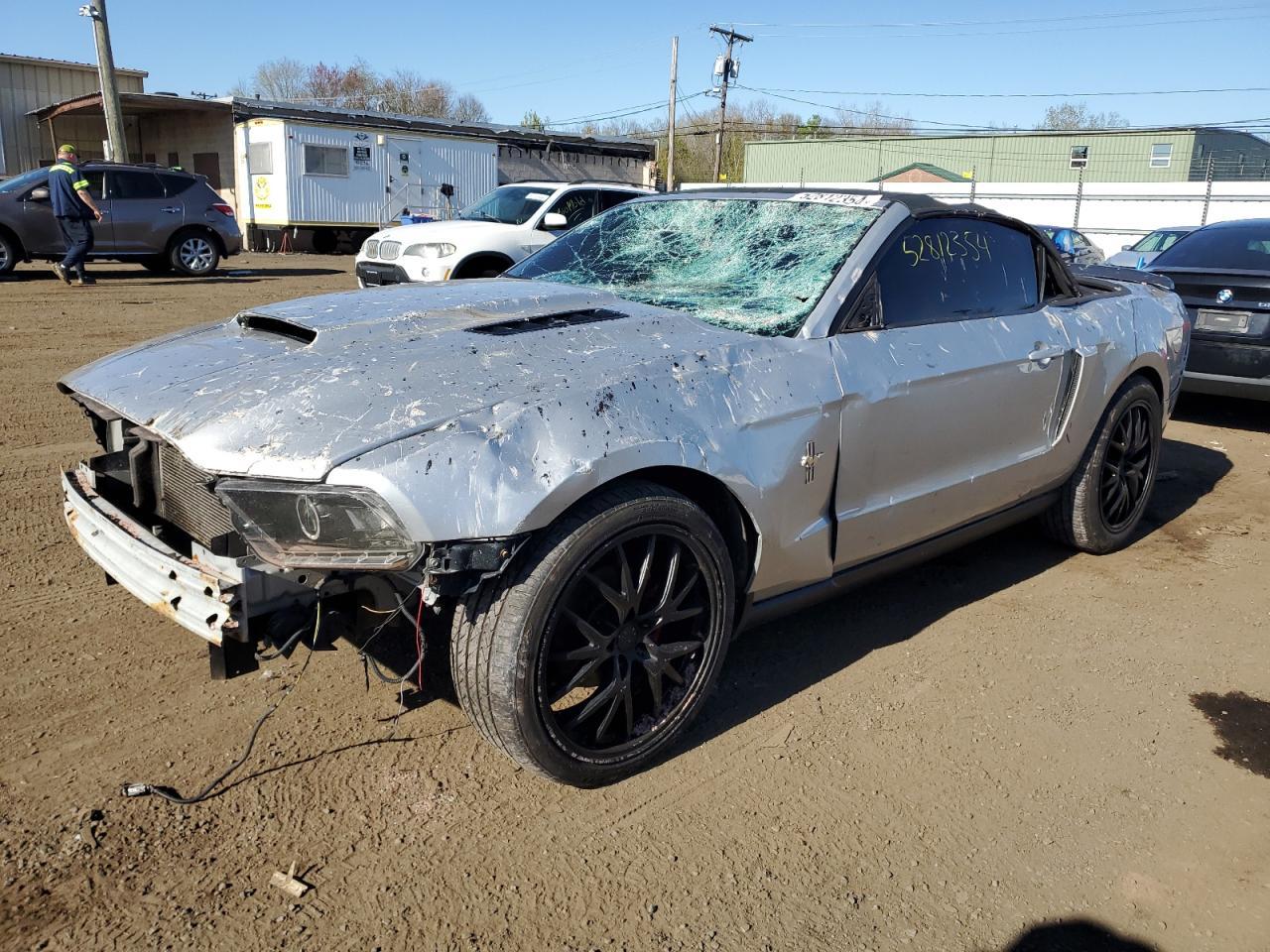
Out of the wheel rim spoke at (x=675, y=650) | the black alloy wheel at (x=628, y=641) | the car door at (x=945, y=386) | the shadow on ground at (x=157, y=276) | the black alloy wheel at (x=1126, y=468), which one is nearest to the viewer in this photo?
the black alloy wheel at (x=628, y=641)

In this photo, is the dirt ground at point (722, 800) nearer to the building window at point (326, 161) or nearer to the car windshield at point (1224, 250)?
the car windshield at point (1224, 250)

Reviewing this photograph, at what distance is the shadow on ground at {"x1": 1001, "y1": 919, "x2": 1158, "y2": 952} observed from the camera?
7.63ft

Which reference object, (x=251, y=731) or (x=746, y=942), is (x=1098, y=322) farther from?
(x=251, y=731)

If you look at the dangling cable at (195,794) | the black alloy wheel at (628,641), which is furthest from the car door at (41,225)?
the black alloy wheel at (628,641)

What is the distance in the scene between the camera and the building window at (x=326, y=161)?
24.6 metres

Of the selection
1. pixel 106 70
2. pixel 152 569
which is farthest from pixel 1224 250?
pixel 106 70

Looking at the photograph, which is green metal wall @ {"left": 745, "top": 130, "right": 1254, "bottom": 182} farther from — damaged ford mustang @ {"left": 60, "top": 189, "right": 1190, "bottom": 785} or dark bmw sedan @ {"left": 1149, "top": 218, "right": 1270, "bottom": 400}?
damaged ford mustang @ {"left": 60, "top": 189, "right": 1190, "bottom": 785}

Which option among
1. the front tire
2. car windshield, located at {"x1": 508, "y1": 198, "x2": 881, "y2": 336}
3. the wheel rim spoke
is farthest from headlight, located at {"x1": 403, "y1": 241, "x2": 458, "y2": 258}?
the wheel rim spoke

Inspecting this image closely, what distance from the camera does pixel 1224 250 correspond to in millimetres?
7809

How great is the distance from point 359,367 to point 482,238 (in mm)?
8849

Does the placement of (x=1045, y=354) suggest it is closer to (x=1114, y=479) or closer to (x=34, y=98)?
(x=1114, y=479)

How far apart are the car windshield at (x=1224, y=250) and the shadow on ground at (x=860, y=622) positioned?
3.02 m

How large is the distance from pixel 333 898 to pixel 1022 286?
350 centimetres

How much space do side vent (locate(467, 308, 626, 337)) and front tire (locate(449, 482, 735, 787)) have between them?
0.72m
